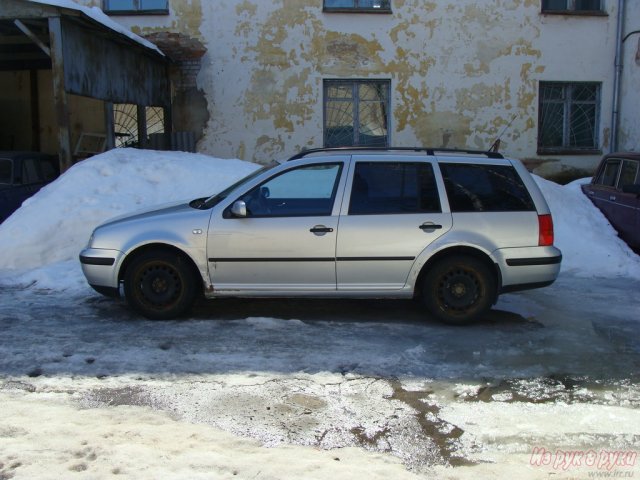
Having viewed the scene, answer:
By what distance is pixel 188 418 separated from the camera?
386 cm

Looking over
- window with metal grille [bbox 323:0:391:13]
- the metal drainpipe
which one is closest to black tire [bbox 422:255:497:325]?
window with metal grille [bbox 323:0:391:13]

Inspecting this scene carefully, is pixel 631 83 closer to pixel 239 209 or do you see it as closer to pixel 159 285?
pixel 239 209

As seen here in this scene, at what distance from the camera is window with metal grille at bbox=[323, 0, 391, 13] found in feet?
45.9

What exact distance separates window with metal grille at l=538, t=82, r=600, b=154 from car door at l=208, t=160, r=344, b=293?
10571mm

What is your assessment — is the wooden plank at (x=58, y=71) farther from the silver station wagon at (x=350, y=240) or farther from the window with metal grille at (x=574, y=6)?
the window with metal grille at (x=574, y=6)

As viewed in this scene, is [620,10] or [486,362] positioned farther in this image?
[620,10]

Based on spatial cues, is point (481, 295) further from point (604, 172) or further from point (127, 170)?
point (127, 170)

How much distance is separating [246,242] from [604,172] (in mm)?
6485

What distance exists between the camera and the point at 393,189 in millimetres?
5848

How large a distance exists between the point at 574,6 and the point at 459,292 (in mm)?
11620

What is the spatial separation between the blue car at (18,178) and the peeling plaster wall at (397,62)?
452cm

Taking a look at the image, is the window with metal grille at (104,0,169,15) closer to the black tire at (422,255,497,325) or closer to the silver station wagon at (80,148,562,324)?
the silver station wagon at (80,148,562,324)

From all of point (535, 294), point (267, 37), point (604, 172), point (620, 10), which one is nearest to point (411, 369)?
point (535, 294)

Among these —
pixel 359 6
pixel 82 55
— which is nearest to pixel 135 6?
pixel 82 55
